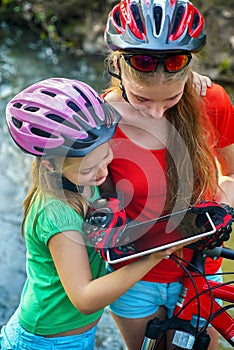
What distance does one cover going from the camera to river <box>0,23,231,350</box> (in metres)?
4.63

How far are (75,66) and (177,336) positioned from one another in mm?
5930

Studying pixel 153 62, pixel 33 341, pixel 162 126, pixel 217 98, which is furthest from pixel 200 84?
pixel 33 341

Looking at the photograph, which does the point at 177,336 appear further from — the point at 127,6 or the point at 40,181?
the point at 127,6

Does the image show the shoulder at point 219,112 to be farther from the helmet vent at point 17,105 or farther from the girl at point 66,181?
the helmet vent at point 17,105

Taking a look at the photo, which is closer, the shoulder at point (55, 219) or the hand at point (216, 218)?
the shoulder at point (55, 219)

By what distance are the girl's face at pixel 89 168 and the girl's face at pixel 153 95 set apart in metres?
0.29

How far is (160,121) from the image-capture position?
9.50ft

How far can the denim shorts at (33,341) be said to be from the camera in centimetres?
276

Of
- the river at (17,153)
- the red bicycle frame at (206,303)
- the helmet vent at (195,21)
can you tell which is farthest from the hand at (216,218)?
the river at (17,153)

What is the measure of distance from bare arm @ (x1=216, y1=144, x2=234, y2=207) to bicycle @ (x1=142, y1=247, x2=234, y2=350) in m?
0.29

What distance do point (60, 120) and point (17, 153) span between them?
418 cm

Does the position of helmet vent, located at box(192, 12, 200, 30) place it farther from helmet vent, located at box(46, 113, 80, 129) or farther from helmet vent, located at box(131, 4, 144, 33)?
helmet vent, located at box(46, 113, 80, 129)

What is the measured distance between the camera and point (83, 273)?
2.46 m

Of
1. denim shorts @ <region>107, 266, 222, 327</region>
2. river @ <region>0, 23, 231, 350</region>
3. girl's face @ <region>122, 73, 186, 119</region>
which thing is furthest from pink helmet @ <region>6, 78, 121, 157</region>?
river @ <region>0, 23, 231, 350</region>
